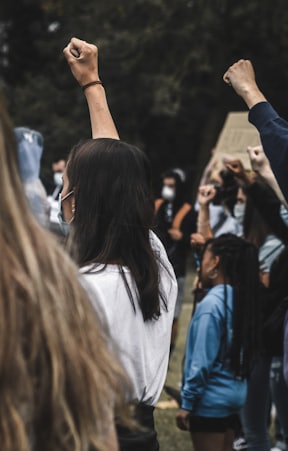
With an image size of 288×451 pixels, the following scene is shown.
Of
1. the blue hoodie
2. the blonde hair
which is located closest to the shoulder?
the blue hoodie

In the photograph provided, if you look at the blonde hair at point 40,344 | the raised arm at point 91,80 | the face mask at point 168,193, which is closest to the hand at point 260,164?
the raised arm at point 91,80

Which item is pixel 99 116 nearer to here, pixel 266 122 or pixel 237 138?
pixel 266 122

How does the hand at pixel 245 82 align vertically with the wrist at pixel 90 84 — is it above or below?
below

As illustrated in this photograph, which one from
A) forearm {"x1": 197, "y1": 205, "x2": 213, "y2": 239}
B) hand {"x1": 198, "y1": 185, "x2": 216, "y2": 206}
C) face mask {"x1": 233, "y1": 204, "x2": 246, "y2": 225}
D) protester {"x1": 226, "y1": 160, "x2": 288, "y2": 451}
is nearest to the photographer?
protester {"x1": 226, "y1": 160, "x2": 288, "y2": 451}

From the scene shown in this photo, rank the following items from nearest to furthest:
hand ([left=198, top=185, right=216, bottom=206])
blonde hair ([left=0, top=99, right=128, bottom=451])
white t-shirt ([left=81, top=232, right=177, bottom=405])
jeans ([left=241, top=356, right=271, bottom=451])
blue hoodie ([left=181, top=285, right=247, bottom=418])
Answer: blonde hair ([left=0, top=99, right=128, bottom=451]) < white t-shirt ([left=81, top=232, right=177, bottom=405]) < blue hoodie ([left=181, top=285, right=247, bottom=418]) < jeans ([left=241, top=356, right=271, bottom=451]) < hand ([left=198, top=185, right=216, bottom=206])

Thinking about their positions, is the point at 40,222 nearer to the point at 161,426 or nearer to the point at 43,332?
the point at 43,332

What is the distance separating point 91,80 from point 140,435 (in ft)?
4.39

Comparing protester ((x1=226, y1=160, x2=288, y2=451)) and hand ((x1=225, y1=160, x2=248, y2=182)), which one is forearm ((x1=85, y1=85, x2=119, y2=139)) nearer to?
protester ((x1=226, y1=160, x2=288, y2=451))

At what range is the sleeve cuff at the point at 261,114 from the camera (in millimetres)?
3787

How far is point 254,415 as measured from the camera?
628cm

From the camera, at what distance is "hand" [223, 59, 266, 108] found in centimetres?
386

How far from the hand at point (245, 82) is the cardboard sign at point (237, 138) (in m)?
3.63

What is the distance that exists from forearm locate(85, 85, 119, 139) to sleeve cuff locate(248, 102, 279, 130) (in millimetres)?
533

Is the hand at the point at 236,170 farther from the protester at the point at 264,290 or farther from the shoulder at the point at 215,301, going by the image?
the shoulder at the point at 215,301
